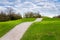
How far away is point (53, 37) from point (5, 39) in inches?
210

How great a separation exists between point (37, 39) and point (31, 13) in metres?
58.1

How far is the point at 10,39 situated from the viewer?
1784 cm

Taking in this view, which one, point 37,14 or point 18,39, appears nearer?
point 18,39

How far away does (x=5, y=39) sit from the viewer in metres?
18.1

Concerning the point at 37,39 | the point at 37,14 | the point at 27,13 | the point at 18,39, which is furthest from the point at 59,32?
the point at 27,13

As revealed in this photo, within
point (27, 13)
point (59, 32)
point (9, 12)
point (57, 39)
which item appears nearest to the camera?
point (57, 39)

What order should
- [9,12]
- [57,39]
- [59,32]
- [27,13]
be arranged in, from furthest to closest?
[27,13], [9,12], [59,32], [57,39]

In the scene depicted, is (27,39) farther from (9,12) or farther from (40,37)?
(9,12)

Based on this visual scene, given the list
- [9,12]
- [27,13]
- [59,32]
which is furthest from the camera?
[27,13]

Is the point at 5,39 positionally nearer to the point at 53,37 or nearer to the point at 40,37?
the point at 40,37

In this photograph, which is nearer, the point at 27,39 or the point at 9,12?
the point at 27,39

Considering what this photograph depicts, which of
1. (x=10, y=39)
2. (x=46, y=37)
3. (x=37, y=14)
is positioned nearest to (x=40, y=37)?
(x=46, y=37)

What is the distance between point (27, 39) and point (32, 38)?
59 centimetres

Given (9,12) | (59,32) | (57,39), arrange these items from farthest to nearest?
(9,12)
(59,32)
(57,39)
